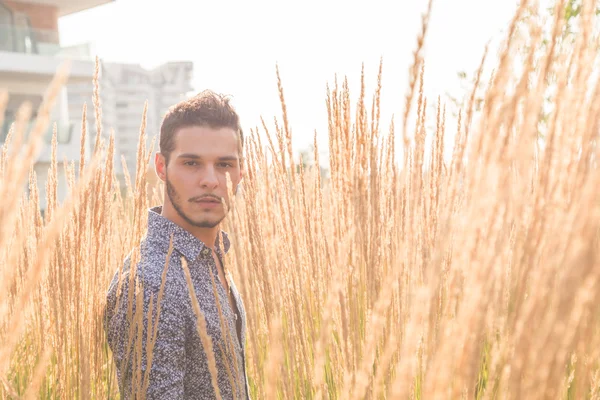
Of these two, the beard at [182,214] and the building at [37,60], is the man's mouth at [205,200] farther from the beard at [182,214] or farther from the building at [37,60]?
the building at [37,60]

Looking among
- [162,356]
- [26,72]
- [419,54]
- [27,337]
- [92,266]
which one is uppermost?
[26,72]

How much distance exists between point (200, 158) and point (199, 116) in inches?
4.9

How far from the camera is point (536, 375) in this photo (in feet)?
1.55

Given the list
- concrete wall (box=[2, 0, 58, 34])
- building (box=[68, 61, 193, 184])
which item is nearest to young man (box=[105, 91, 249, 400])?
concrete wall (box=[2, 0, 58, 34])

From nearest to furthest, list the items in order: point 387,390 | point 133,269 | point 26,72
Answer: point 387,390 → point 133,269 → point 26,72

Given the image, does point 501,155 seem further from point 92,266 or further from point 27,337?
point 27,337

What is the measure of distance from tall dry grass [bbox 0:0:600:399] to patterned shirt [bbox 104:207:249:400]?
2.6 inches

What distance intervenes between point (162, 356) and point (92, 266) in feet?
0.82

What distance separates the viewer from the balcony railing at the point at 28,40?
51.5ft

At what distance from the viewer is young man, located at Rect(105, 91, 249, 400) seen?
1.36m

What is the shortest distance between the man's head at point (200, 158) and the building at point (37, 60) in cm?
1400

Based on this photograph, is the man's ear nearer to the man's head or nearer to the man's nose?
the man's head

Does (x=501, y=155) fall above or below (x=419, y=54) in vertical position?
below

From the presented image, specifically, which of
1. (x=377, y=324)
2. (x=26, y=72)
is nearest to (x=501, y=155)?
(x=377, y=324)
